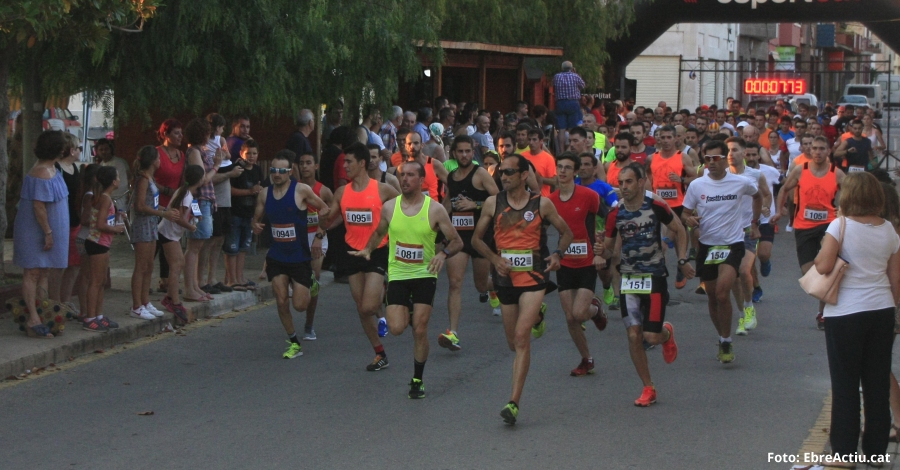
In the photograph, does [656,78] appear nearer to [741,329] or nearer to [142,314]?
[741,329]

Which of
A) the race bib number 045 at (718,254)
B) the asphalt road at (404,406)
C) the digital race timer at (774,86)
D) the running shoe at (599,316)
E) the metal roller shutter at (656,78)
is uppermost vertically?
the metal roller shutter at (656,78)

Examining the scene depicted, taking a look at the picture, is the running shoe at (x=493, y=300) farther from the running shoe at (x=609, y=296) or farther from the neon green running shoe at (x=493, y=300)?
the running shoe at (x=609, y=296)

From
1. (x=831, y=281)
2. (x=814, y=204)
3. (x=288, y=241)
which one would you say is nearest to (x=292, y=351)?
(x=288, y=241)

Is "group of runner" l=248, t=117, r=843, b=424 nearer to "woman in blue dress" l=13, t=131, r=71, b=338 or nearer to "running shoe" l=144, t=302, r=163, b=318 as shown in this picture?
"running shoe" l=144, t=302, r=163, b=318

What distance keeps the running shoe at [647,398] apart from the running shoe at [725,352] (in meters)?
1.56

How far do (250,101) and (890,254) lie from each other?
8.57 meters

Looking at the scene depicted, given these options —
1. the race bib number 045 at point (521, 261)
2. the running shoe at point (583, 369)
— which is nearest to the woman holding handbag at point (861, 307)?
the race bib number 045 at point (521, 261)

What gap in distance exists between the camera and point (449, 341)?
958 centimetres

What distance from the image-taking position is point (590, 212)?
911cm

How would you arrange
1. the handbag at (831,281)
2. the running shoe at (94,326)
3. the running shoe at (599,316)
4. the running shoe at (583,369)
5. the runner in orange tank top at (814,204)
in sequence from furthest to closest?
the runner in orange tank top at (814,204), the running shoe at (94,326), the running shoe at (599,316), the running shoe at (583,369), the handbag at (831,281)

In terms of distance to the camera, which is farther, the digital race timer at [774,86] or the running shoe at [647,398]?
the digital race timer at [774,86]

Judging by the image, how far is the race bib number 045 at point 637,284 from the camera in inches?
317

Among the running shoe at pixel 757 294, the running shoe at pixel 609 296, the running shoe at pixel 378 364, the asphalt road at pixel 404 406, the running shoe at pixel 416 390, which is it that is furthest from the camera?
the running shoe at pixel 757 294

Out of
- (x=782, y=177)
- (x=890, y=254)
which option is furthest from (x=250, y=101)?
(x=782, y=177)
